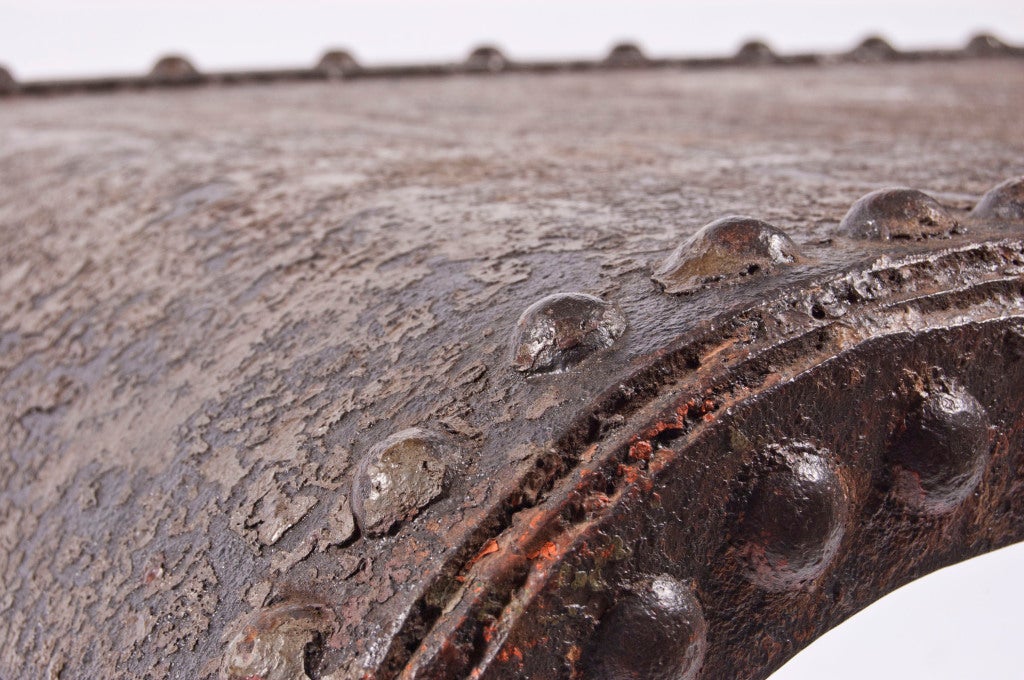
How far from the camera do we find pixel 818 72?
3.19m

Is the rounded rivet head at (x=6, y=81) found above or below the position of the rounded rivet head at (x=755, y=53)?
above

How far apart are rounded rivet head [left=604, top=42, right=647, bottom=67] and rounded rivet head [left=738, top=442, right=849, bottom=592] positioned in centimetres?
307

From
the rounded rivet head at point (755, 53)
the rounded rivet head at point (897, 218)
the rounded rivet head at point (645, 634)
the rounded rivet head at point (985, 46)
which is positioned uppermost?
the rounded rivet head at point (897, 218)

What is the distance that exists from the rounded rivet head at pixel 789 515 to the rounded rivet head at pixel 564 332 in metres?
0.13

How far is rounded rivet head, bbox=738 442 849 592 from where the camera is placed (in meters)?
0.60

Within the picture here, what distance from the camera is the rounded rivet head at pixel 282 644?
0.55 meters

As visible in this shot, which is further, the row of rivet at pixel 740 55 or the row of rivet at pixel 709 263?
the row of rivet at pixel 740 55

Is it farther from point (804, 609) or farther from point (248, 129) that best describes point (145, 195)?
point (804, 609)

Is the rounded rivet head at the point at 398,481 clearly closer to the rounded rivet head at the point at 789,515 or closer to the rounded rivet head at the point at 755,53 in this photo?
the rounded rivet head at the point at 789,515

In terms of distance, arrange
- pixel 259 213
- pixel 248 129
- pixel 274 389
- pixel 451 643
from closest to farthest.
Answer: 1. pixel 451 643
2. pixel 274 389
3. pixel 259 213
4. pixel 248 129

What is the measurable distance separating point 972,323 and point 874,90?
6.68 ft

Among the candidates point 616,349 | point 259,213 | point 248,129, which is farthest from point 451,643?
point 248,129

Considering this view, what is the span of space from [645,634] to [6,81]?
3078 millimetres

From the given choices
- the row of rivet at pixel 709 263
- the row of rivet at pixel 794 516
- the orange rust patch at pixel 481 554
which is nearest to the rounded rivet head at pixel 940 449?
the row of rivet at pixel 794 516
